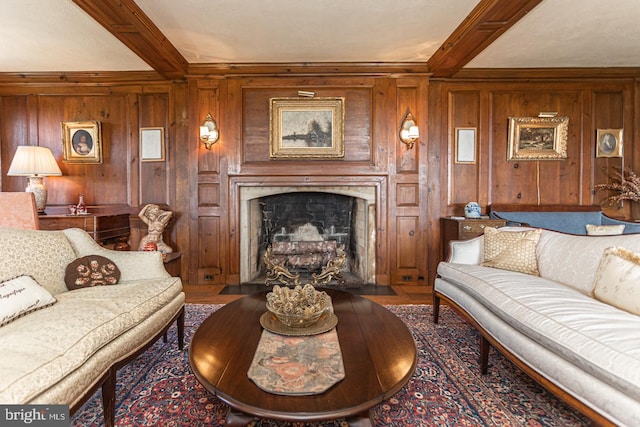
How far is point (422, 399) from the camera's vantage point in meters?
1.57

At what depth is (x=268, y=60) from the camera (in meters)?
3.46

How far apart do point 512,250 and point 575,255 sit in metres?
0.38

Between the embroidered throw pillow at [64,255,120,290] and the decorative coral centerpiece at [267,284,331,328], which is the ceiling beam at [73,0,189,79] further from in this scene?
the decorative coral centerpiece at [267,284,331,328]

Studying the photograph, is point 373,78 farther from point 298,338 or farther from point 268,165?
point 298,338

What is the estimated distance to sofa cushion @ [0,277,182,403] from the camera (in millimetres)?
988

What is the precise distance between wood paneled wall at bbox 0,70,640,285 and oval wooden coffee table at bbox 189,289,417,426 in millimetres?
2104

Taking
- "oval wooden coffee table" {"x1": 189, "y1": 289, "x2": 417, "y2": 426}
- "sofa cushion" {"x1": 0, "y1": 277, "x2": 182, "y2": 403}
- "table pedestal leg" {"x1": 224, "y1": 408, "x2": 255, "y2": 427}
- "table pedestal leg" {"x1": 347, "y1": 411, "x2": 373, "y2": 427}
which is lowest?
"table pedestal leg" {"x1": 224, "y1": 408, "x2": 255, "y2": 427}

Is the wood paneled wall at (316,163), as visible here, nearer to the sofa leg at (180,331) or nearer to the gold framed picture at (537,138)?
the gold framed picture at (537,138)

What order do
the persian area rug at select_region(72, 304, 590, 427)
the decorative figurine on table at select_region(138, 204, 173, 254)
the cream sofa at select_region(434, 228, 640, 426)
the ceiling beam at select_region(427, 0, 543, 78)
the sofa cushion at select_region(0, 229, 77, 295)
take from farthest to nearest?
1. the decorative figurine on table at select_region(138, 204, 173, 254)
2. the ceiling beam at select_region(427, 0, 543, 78)
3. the sofa cushion at select_region(0, 229, 77, 295)
4. the persian area rug at select_region(72, 304, 590, 427)
5. the cream sofa at select_region(434, 228, 640, 426)

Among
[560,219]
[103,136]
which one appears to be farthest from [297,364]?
[103,136]

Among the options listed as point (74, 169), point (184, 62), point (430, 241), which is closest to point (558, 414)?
point (430, 241)

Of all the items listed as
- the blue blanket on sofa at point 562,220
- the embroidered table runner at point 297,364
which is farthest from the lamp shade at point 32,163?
the blue blanket on sofa at point 562,220

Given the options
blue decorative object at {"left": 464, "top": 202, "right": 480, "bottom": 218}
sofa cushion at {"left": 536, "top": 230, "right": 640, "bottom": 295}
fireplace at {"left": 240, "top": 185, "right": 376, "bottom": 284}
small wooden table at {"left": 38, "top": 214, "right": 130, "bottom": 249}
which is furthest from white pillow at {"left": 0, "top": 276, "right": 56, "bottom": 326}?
blue decorative object at {"left": 464, "top": 202, "right": 480, "bottom": 218}

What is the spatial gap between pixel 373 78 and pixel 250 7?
1.65 metres
